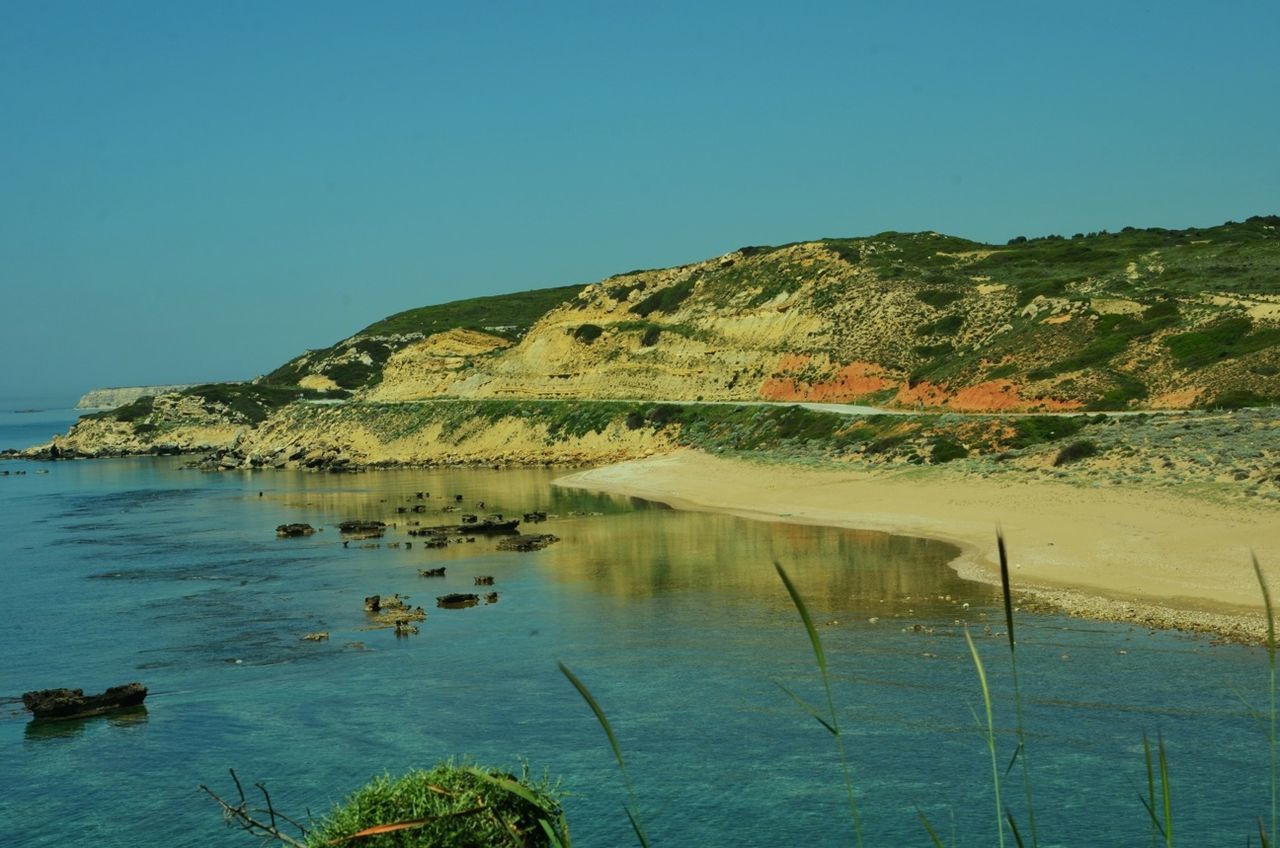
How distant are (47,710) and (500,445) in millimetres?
76634

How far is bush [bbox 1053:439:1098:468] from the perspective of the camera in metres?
51.7

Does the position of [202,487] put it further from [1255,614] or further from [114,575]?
[1255,614]

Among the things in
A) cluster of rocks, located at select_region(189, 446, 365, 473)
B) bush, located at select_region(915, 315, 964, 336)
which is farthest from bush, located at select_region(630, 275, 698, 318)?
cluster of rocks, located at select_region(189, 446, 365, 473)

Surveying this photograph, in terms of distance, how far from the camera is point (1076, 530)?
136ft

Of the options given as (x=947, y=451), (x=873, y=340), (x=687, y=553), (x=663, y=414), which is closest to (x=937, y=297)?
(x=873, y=340)

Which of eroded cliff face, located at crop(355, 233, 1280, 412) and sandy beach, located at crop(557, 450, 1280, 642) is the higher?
eroded cliff face, located at crop(355, 233, 1280, 412)

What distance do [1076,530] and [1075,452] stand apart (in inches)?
456

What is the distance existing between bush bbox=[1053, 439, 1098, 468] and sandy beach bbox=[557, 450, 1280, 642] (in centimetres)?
235

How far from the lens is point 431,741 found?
2358cm

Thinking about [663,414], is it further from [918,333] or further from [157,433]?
[157,433]

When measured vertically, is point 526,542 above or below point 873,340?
below

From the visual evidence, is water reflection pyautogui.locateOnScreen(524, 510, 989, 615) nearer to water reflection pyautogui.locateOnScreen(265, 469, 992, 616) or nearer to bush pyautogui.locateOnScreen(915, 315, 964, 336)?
water reflection pyautogui.locateOnScreen(265, 469, 992, 616)

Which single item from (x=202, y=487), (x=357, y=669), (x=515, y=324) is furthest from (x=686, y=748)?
(x=515, y=324)

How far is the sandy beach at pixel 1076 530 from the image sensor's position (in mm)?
31344
